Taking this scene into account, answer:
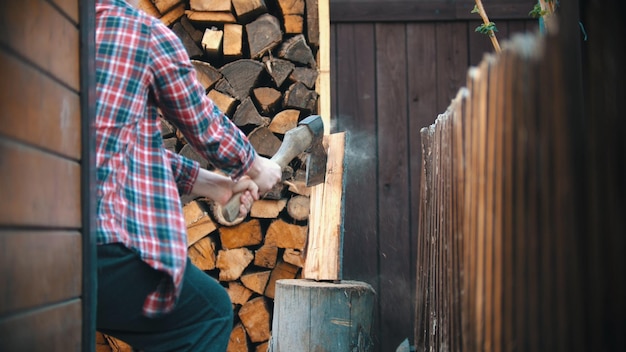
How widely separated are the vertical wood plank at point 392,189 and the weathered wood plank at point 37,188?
296 centimetres

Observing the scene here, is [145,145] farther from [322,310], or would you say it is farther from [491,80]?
[322,310]

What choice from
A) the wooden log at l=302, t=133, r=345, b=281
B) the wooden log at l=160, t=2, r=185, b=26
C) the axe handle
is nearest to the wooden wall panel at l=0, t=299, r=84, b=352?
the axe handle

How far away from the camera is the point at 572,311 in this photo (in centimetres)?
126

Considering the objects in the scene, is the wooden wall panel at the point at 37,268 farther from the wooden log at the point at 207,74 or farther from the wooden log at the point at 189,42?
the wooden log at the point at 189,42

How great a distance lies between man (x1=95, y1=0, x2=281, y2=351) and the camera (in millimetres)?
1789

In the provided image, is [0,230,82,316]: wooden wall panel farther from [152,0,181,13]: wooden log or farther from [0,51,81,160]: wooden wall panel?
[152,0,181,13]: wooden log

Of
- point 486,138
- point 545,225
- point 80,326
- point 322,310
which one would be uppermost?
point 486,138

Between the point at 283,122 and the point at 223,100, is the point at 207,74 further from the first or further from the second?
the point at 283,122

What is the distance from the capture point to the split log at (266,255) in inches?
148

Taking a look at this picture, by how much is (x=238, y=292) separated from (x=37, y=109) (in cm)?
258

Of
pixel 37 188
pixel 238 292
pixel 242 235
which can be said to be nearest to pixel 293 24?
pixel 242 235

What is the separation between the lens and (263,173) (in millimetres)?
2311

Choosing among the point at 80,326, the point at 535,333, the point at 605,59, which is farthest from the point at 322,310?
the point at 605,59

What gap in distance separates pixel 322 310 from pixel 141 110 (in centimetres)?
143
